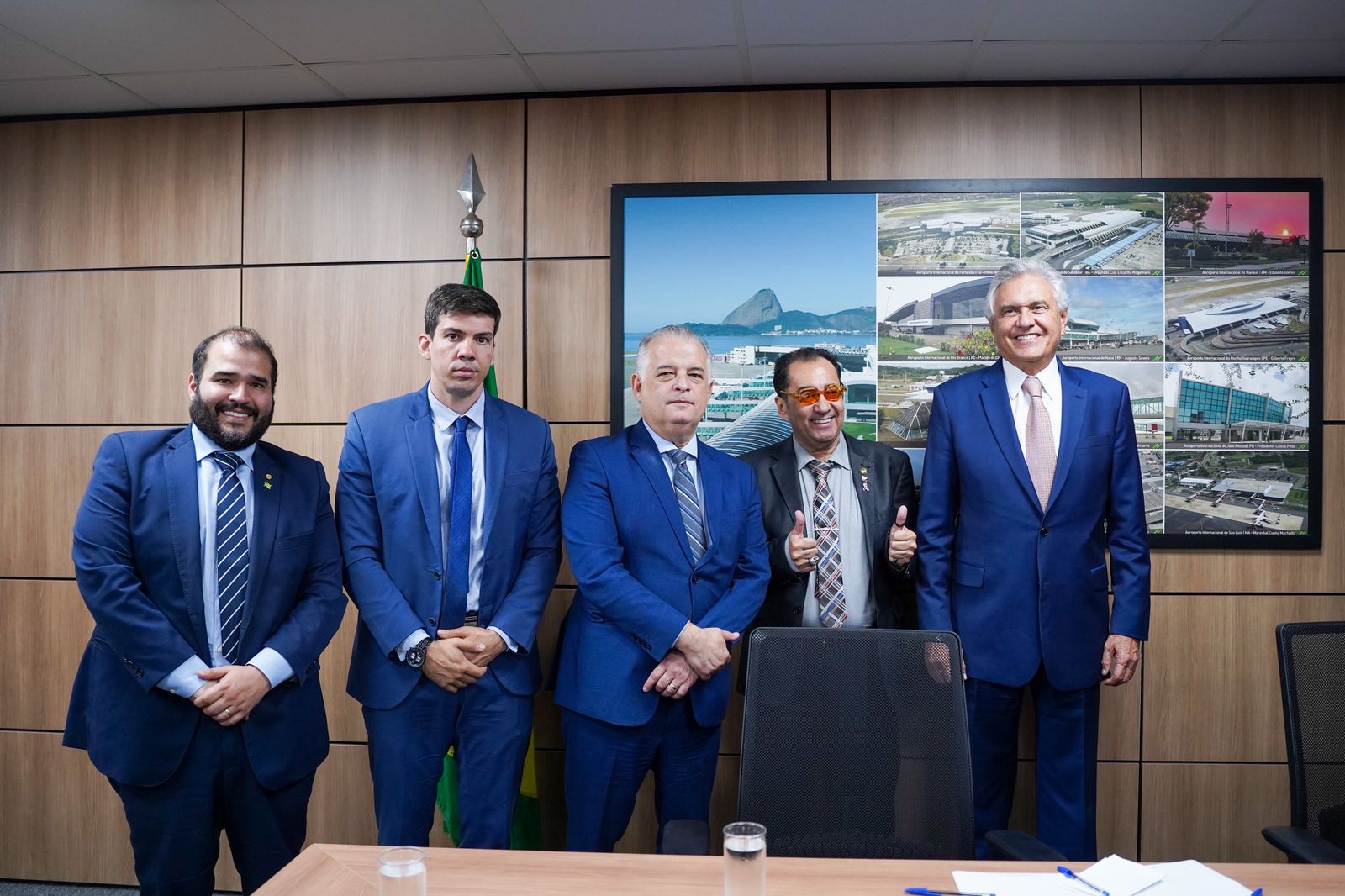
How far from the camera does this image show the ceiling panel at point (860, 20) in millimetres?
2812

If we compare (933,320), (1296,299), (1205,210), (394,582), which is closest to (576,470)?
(394,582)

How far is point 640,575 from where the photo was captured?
2.60 meters

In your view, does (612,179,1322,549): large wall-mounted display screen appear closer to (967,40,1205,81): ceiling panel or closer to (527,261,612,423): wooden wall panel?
(527,261,612,423): wooden wall panel

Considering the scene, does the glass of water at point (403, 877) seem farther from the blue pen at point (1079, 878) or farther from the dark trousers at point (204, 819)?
the dark trousers at point (204, 819)

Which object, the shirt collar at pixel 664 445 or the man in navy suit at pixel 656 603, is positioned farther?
the shirt collar at pixel 664 445

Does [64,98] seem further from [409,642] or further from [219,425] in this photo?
[409,642]

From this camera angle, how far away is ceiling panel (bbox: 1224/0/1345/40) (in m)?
2.81

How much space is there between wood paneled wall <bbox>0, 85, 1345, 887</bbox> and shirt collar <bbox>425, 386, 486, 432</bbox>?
747 mm

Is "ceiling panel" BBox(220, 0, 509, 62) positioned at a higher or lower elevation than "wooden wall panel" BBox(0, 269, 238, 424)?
higher

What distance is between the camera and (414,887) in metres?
1.17

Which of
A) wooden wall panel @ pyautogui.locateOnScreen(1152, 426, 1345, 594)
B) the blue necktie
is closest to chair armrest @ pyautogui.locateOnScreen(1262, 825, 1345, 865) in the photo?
wooden wall panel @ pyautogui.locateOnScreen(1152, 426, 1345, 594)

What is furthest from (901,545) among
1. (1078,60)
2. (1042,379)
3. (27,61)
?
(27,61)

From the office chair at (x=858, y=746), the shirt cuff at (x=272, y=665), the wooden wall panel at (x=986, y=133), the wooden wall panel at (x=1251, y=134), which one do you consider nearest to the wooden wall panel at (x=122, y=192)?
the shirt cuff at (x=272, y=665)

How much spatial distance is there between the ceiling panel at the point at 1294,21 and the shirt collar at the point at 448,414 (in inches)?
117
